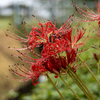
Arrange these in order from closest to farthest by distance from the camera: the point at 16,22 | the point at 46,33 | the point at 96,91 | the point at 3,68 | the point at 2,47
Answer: the point at 46,33
the point at 96,91
the point at 3,68
the point at 2,47
the point at 16,22

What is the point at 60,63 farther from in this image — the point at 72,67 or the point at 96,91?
the point at 96,91

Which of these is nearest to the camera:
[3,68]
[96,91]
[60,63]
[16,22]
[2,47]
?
[60,63]

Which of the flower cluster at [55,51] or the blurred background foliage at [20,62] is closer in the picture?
the flower cluster at [55,51]

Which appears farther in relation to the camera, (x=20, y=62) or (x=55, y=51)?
(x=20, y=62)

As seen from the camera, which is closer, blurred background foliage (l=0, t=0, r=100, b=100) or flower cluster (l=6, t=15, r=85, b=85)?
flower cluster (l=6, t=15, r=85, b=85)

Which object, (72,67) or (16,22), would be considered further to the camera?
(16,22)

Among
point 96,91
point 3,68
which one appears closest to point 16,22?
point 3,68

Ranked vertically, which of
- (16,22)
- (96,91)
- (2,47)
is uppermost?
(16,22)

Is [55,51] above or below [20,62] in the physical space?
above
